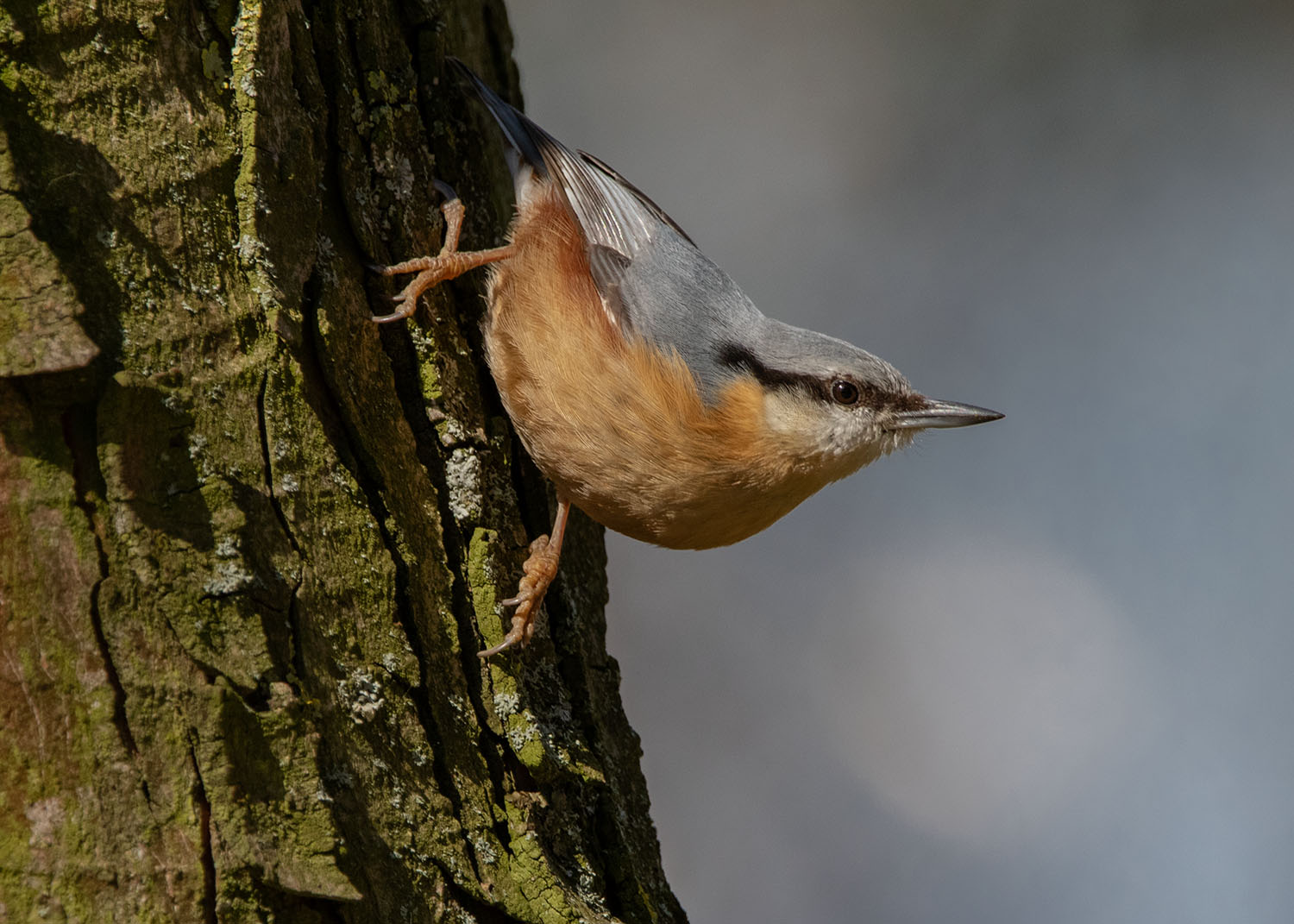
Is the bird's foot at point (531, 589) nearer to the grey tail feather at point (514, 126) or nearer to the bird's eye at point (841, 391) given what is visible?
the bird's eye at point (841, 391)

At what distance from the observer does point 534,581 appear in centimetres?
228

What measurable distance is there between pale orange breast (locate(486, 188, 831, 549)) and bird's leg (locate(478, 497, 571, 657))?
0.29 feet

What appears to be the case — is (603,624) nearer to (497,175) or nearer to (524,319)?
(524,319)

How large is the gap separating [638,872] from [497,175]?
1667 mm

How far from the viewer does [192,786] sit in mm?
1448

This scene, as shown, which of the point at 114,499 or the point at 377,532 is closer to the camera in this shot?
the point at 114,499

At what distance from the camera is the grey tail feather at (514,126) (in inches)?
101

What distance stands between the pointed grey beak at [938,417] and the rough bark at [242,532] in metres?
1.13

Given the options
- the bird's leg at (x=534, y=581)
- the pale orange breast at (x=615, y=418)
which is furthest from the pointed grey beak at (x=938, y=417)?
the bird's leg at (x=534, y=581)

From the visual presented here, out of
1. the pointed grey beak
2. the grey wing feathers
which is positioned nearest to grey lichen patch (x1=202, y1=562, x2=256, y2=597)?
the grey wing feathers

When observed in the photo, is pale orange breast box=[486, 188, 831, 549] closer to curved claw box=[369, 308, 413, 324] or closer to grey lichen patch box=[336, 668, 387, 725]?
curved claw box=[369, 308, 413, 324]

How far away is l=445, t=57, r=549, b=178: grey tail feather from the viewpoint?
2555mm

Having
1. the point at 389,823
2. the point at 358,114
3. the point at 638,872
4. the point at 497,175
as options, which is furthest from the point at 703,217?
the point at 389,823

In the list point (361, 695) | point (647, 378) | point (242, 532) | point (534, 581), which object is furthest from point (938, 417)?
point (242, 532)
